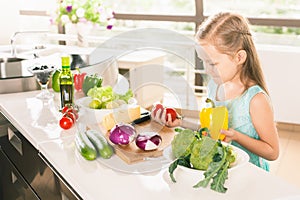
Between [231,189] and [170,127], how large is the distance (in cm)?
38

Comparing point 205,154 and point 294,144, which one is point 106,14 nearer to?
point 294,144

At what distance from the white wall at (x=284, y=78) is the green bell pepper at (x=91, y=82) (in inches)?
105

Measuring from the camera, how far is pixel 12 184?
204 centimetres

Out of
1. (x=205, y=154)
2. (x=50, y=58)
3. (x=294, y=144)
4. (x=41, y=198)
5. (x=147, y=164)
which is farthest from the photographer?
(x=294, y=144)

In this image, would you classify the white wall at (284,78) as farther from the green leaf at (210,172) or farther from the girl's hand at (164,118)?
the green leaf at (210,172)

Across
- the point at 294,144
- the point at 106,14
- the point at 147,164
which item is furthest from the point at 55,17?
the point at 147,164

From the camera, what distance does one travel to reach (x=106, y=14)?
162 inches

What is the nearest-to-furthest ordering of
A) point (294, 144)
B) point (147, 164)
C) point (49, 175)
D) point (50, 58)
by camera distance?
point (147, 164), point (49, 175), point (50, 58), point (294, 144)

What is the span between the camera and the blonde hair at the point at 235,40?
188 centimetres

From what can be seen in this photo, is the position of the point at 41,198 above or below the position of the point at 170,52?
below

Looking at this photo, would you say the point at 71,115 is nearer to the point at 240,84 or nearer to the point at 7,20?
the point at 240,84

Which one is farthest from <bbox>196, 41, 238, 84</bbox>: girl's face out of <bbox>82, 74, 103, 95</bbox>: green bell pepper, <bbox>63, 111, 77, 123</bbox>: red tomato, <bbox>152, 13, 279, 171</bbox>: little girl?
<bbox>63, 111, 77, 123</bbox>: red tomato

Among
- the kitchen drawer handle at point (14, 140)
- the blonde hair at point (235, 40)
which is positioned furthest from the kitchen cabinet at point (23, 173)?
the blonde hair at point (235, 40)

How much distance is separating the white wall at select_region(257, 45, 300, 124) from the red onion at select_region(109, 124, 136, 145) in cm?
312
